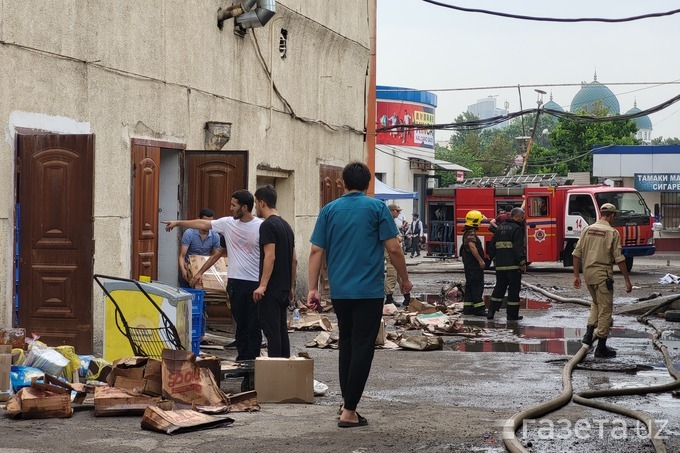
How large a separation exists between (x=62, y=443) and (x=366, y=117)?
17.2m

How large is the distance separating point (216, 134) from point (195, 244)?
7.08ft

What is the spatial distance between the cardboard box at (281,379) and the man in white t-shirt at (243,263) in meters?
1.53

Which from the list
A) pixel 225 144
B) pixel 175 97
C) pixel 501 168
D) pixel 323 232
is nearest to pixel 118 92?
pixel 175 97

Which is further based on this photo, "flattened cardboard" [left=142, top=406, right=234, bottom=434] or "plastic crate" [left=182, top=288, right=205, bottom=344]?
"plastic crate" [left=182, top=288, right=205, bottom=344]

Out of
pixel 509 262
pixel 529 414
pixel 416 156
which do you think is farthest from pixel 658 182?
pixel 529 414

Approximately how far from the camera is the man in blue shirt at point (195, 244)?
14148 mm

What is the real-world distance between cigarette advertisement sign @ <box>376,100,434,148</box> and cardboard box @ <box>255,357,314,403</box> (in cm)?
4837

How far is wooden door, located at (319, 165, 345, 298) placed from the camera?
2125 cm

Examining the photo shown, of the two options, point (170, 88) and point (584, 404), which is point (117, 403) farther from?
point (170, 88)

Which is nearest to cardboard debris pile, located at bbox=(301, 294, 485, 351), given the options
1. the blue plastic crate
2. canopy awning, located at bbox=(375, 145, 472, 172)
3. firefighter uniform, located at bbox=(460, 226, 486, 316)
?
firefighter uniform, located at bbox=(460, 226, 486, 316)

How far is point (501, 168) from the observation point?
92.7 m

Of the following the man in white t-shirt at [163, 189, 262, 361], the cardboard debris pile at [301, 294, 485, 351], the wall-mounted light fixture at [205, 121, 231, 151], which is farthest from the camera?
the wall-mounted light fixture at [205, 121, 231, 151]

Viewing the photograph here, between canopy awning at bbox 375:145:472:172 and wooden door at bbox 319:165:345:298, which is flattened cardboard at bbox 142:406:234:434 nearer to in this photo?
wooden door at bbox 319:165:345:298

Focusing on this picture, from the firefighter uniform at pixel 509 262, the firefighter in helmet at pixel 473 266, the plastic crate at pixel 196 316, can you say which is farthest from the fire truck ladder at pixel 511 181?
the plastic crate at pixel 196 316
